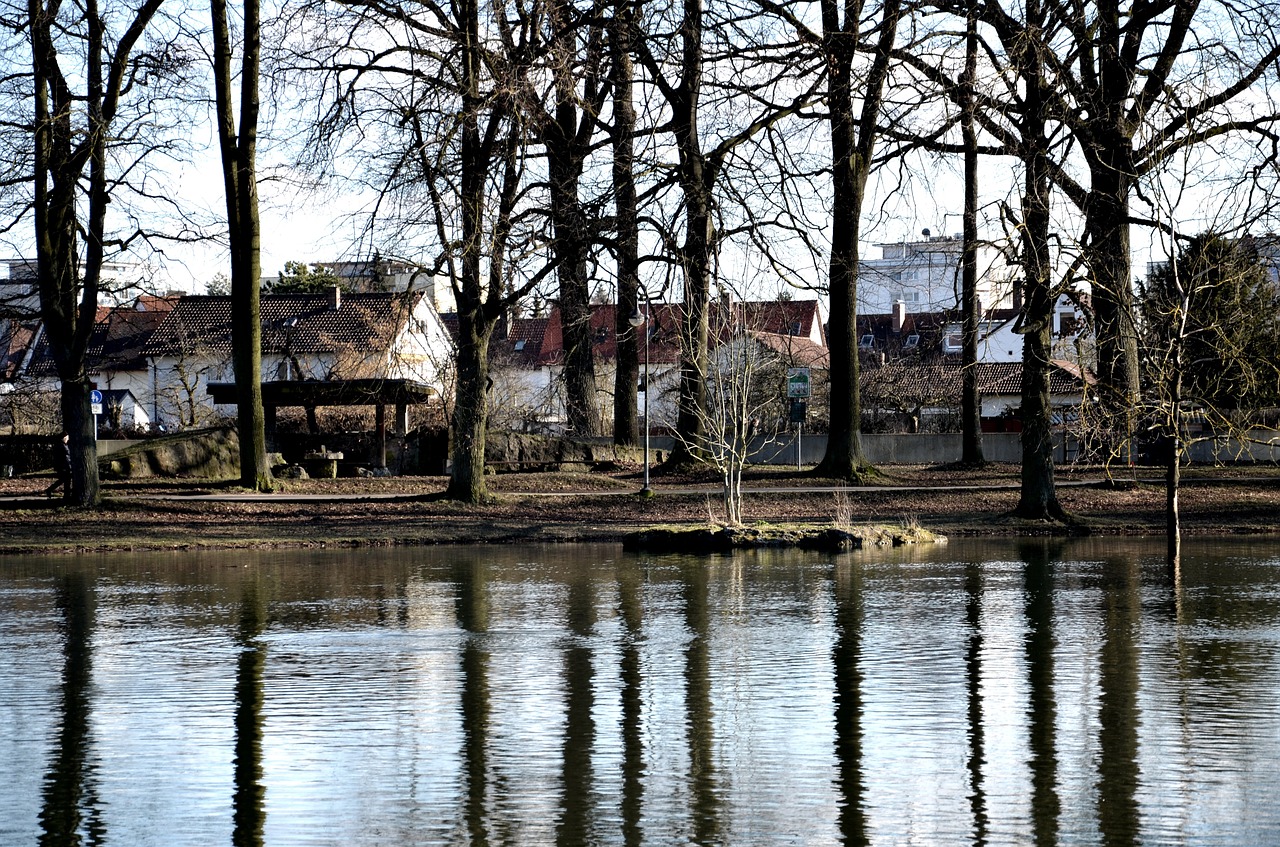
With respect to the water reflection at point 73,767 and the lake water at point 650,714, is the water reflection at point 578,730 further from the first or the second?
the water reflection at point 73,767

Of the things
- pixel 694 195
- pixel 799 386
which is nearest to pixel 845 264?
pixel 799 386

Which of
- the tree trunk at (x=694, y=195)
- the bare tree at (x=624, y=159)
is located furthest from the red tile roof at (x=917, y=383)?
the tree trunk at (x=694, y=195)

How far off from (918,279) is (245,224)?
7198cm

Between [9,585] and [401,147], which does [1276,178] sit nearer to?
[401,147]

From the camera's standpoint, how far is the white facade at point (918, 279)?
28781 millimetres

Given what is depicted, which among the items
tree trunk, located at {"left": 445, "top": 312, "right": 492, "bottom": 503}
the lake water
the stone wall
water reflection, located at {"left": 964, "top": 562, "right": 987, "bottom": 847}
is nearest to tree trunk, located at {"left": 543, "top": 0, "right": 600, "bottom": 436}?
tree trunk, located at {"left": 445, "top": 312, "right": 492, "bottom": 503}

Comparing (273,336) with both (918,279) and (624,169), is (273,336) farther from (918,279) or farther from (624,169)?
(624,169)

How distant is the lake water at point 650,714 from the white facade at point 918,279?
1071 centimetres

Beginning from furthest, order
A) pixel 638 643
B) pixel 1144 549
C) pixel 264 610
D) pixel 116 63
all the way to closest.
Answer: pixel 116 63, pixel 1144 549, pixel 264 610, pixel 638 643

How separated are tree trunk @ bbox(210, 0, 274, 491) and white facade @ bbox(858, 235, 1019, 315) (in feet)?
43.6

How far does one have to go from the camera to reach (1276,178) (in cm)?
2412

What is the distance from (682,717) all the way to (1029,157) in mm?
16878

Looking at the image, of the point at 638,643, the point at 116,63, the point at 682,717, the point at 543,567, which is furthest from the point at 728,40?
the point at 682,717

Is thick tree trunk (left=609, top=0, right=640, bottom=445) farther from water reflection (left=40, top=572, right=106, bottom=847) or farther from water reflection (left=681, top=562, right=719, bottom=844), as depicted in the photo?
water reflection (left=40, top=572, right=106, bottom=847)
